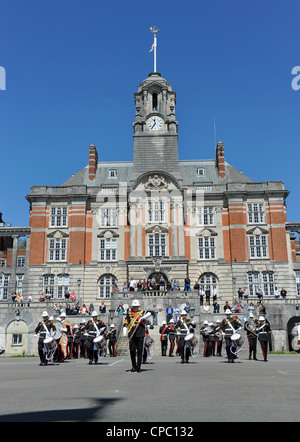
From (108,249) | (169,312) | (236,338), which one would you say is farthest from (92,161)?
(236,338)

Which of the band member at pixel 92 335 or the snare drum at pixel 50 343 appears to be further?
the band member at pixel 92 335

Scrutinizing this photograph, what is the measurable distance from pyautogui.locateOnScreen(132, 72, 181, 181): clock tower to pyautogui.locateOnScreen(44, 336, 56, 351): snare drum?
29726 millimetres

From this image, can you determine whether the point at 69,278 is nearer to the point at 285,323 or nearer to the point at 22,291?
the point at 22,291

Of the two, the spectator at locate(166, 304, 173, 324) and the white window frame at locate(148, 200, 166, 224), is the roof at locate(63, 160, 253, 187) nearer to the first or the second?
the white window frame at locate(148, 200, 166, 224)

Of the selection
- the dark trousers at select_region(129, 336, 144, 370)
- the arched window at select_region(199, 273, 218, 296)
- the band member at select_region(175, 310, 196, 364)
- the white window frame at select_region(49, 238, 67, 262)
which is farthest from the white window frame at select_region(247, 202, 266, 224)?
the dark trousers at select_region(129, 336, 144, 370)

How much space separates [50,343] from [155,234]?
A: 91.7 feet

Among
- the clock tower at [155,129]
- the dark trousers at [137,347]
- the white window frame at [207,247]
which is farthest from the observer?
the clock tower at [155,129]

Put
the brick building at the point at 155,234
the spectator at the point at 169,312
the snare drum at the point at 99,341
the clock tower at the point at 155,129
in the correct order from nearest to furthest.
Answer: the snare drum at the point at 99,341 → the spectator at the point at 169,312 → the brick building at the point at 155,234 → the clock tower at the point at 155,129

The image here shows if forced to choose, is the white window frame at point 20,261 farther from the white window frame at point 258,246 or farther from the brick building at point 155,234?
the white window frame at point 258,246

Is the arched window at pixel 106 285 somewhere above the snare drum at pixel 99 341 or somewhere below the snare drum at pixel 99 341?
above

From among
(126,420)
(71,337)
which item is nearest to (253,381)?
(126,420)

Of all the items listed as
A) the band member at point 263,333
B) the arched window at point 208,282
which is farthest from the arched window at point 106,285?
the band member at point 263,333

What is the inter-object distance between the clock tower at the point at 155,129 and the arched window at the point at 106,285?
413 inches

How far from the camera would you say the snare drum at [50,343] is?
18.3 metres
